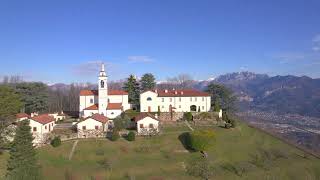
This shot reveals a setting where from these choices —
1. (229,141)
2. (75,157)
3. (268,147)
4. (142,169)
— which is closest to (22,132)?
(75,157)

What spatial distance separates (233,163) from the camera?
42.0 metres

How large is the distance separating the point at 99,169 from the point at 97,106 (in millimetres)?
22806

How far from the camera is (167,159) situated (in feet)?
138

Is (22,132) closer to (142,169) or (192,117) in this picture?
(142,169)

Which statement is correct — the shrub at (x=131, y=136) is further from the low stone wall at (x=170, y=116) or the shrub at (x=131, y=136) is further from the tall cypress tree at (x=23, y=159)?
the tall cypress tree at (x=23, y=159)

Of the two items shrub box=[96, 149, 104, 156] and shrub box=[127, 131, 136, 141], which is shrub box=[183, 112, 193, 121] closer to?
shrub box=[127, 131, 136, 141]

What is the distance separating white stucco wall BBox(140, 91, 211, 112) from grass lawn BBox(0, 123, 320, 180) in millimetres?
11104

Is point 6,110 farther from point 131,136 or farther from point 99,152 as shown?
point 131,136

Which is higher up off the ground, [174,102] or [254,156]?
[174,102]

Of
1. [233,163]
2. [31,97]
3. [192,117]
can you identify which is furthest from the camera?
[31,97]

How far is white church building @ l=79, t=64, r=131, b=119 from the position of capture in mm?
58656

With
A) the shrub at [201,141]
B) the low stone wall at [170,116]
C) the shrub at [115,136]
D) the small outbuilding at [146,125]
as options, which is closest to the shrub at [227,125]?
the low stone wall at [170,116]

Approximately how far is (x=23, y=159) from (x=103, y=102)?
22742 millimetres

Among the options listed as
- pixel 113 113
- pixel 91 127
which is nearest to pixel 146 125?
Result: pixel 91 127
